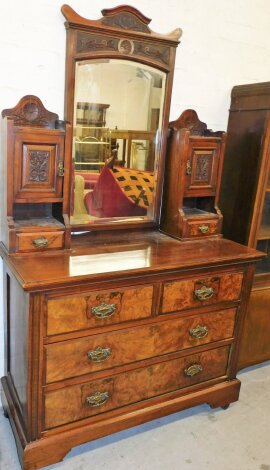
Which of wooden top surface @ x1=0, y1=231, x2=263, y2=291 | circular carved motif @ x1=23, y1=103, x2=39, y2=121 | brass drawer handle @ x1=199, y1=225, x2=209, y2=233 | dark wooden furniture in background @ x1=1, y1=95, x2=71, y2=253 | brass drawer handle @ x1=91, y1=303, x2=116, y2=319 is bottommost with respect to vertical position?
brass drawer handle @ x1=91, y1=303, x2=116, y2=319

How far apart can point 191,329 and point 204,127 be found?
3.70ft

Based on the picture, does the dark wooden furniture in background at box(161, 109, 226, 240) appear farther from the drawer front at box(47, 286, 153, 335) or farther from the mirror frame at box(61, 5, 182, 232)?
the drawer front at box(47, 286, 153, 335)

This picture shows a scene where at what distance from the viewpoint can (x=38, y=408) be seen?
1.64 metres

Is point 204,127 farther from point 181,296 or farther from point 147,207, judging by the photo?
point 181,296

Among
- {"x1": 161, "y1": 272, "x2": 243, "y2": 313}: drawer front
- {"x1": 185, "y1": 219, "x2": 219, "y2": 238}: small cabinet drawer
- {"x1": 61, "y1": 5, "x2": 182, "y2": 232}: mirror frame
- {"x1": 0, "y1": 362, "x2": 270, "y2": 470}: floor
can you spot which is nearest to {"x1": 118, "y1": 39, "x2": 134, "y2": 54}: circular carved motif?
{"x1": 61, "y1": 5, "x2": 182, "y2": 232}: mirror frame

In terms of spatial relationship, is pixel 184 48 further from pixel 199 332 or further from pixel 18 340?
pixel 18 340

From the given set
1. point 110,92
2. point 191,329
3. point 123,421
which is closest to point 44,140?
point 110,92

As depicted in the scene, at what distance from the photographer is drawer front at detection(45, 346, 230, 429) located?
67.0 inches

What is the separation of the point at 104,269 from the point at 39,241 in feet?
1.07

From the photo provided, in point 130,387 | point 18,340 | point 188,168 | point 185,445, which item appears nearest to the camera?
point 18,340

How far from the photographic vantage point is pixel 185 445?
197 centimetres

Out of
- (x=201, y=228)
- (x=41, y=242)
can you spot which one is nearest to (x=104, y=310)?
(x=41, y=242)

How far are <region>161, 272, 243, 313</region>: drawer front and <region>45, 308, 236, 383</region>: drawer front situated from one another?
0.07 meters

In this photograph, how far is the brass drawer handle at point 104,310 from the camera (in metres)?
1.65
